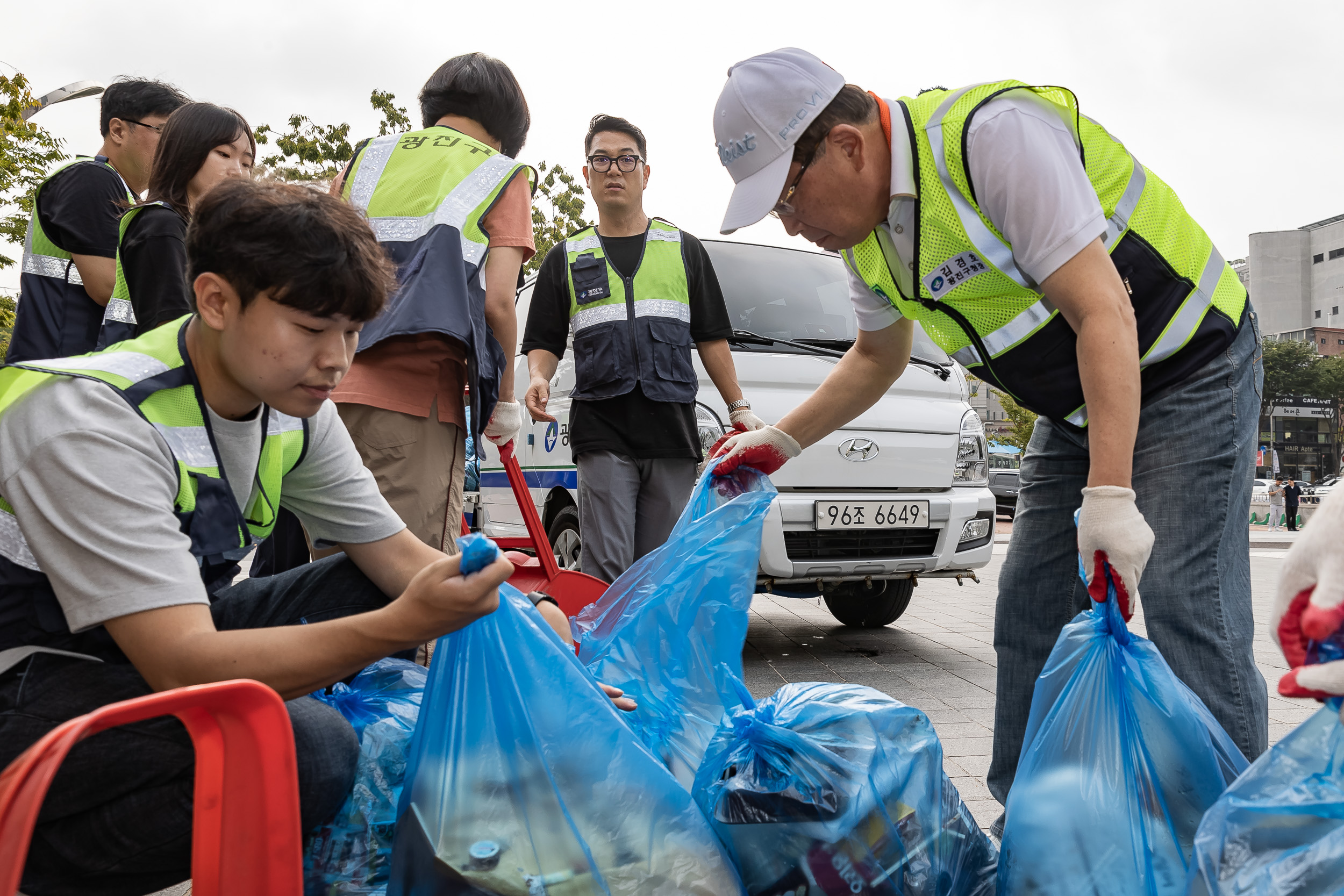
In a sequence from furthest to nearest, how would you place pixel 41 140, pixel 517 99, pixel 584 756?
1. pixel 41 140
2. pixel 517 99
3. pixel 584 756

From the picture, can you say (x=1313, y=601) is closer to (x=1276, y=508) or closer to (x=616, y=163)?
(x=616, y=163)

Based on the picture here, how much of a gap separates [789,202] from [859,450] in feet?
7.46

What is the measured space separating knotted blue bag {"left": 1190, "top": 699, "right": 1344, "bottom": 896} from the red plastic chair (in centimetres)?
101

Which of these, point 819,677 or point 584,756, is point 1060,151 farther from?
point 819,677

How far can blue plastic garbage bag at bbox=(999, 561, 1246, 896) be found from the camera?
1364 mm

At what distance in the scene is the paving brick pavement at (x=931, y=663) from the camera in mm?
3096

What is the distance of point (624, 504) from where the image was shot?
342cm

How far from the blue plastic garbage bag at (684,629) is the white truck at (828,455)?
1.50 m

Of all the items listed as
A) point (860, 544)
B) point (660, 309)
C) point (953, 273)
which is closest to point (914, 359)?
point (860, 544)

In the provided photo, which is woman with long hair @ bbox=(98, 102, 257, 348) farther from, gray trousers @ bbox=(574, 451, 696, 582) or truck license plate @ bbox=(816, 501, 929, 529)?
truck license plate @ bbox=(816, 501, 929, 529)

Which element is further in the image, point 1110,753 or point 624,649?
point 624,649

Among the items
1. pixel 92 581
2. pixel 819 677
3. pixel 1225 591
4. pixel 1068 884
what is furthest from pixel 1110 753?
pixel 819 677

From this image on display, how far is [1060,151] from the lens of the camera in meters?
1.58

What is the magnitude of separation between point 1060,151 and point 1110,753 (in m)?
0.94
